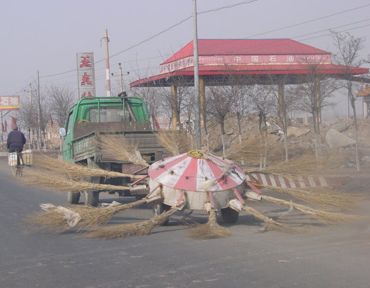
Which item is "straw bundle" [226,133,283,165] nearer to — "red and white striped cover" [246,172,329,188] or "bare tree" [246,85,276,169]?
"red and white striped cover" [246,172,329,188]

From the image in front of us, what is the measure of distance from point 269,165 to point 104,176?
3.20m

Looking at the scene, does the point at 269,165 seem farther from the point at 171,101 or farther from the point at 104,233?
the point at 171,101

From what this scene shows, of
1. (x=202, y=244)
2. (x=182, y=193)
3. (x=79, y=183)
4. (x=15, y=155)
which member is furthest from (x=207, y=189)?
(x=15, y=155)

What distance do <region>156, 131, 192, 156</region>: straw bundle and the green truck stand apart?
41 centimetres

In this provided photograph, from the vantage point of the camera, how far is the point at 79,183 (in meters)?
12.9

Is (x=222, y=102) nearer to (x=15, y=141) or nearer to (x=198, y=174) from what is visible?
(x=15, y=141)

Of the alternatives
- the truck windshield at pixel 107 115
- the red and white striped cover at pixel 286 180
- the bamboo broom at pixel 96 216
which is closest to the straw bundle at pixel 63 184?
the bamboo broom at pixel 96 216

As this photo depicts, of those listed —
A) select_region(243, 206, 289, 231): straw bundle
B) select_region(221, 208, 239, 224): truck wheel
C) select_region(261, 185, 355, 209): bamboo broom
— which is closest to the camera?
select_region(243, 206, 289, 231): straw bundle

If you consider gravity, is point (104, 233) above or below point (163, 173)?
below

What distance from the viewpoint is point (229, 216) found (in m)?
12.4

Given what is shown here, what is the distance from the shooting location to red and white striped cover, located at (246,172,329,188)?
12.8 metres

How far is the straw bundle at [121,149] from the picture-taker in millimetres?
13708

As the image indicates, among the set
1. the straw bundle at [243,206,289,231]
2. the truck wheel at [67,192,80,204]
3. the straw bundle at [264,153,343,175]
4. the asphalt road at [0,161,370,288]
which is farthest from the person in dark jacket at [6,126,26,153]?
the straw bundle at [243,206,289,231]

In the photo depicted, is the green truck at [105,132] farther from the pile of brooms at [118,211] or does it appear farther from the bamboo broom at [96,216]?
the bamboo broom at [96,216]
